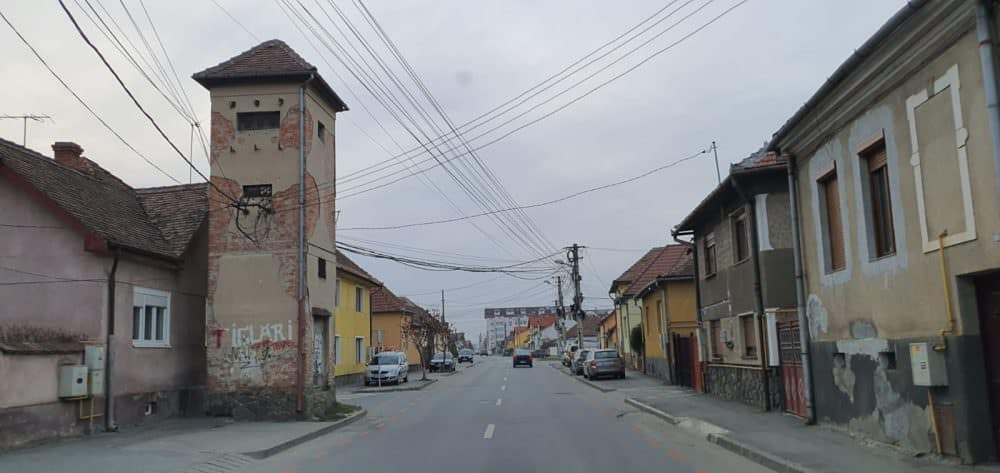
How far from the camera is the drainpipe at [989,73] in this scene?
29.5ft

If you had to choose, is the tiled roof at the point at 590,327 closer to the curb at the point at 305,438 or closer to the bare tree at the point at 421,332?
the bare tree at the point at 421,332

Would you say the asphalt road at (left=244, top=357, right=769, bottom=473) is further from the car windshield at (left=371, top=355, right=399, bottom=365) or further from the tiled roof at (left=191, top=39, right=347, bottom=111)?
the car windshield at (left=371, top=355, right=399, bottom=365)

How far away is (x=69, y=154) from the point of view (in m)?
21.2

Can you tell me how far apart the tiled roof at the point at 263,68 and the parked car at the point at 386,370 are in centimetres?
2074

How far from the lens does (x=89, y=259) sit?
682 inches

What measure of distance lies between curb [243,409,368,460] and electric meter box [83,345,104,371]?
447 centimetres

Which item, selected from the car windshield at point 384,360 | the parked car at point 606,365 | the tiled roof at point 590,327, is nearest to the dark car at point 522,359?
the tiled roof at point 590,327

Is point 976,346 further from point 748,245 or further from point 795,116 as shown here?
point 748,245

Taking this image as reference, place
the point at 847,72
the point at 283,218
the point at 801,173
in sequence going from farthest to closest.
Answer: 1. the point at 283,218
2. the point at 801,173
3. the point at 847,72

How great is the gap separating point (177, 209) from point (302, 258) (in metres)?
4.72

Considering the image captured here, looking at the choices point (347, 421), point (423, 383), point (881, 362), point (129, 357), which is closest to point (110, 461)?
point (129, 357)

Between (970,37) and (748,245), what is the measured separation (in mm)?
10947

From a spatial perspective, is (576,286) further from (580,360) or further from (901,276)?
(901,276)

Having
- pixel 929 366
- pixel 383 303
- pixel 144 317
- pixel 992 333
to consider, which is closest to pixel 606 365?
pixel 383 303
